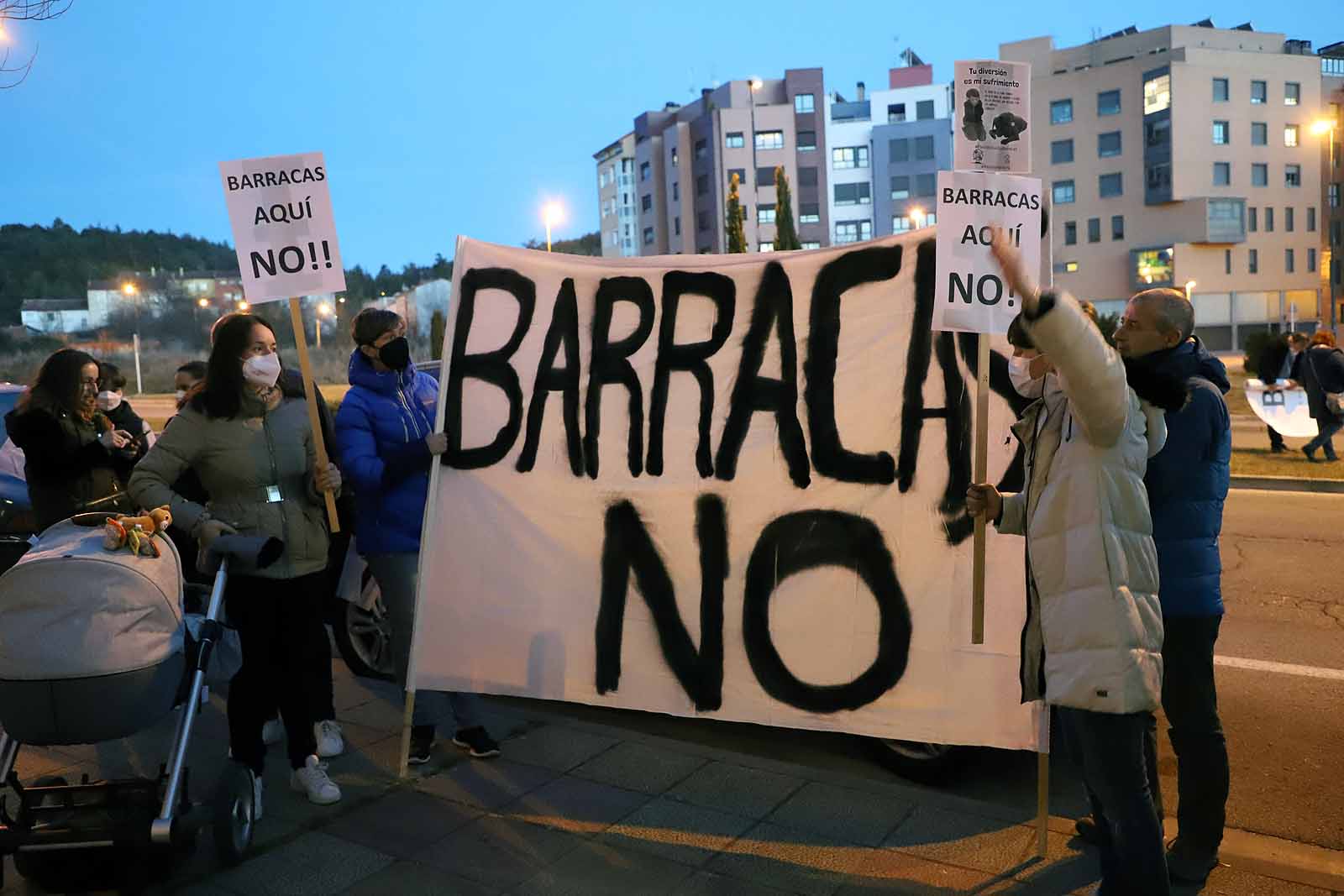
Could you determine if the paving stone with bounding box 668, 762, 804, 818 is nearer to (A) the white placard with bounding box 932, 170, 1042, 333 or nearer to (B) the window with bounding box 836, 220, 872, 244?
(A) the white placard with bounding box 932, 170, 1042, 333

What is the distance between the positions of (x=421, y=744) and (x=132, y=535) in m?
1.73

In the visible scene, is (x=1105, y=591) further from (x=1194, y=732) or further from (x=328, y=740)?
(x=328, y=740)

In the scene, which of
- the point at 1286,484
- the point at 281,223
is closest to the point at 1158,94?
the point at 1286,484

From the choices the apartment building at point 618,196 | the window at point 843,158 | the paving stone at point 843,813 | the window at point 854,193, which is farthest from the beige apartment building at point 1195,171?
the paving stone at point 843,813

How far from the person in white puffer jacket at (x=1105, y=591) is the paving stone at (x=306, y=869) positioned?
2379 millimetres

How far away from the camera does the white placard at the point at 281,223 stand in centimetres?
450

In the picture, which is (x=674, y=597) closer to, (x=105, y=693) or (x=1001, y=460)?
(x=1001, y=460)

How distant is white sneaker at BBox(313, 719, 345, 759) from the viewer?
490cm

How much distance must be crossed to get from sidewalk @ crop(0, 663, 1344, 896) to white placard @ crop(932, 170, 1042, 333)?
1813 mm

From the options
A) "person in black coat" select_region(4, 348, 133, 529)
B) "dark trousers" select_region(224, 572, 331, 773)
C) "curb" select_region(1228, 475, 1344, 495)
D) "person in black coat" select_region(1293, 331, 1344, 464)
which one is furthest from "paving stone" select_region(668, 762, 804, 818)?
"person in black coat" select_region(1293, 331, 1344, 464)

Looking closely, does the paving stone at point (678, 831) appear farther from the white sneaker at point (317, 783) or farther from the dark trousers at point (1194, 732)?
the dark trousers at point (1194, 732)

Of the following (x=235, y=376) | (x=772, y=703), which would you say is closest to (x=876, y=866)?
(x=772, y=703)

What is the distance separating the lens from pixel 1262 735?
501 cm

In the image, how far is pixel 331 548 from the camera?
5.84 m
